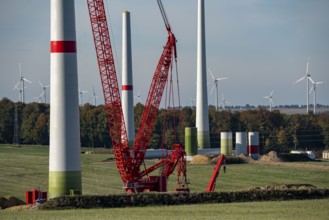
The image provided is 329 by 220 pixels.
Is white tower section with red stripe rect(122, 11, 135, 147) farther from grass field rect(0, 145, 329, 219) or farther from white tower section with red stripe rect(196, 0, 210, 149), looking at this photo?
→ white tower section with red stripe rect(196, 0, 210, 149)

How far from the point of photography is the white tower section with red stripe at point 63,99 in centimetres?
6125

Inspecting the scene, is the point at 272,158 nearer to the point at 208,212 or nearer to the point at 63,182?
the point at 63,182

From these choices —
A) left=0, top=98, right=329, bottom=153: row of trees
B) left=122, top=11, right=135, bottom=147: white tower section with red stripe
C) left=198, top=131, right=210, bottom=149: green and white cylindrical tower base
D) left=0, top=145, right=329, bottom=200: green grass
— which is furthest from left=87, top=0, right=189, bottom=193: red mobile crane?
left=0, top=98, right=329, bottom=153: row of trees

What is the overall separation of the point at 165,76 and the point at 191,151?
29792 millimetres

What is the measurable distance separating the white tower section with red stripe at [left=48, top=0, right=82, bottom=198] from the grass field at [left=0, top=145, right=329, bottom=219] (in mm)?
7104

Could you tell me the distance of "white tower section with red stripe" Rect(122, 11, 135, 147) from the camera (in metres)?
110

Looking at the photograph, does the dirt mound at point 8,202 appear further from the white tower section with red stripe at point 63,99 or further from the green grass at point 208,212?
the green grass at point 208,212

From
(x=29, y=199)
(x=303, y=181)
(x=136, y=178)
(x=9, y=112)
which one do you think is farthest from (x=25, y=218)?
(x=9, y=112)

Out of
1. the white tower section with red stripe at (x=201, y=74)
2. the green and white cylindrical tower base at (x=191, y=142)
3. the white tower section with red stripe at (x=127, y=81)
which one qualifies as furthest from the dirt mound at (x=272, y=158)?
the white tower section with red stripe at (x=127, y=81)

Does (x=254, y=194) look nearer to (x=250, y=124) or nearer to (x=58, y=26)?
(x=58, y=26)

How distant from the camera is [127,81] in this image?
111 m

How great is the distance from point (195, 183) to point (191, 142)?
37.0 meters

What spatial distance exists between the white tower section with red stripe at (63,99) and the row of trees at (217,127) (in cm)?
10311

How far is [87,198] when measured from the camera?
185 feet
